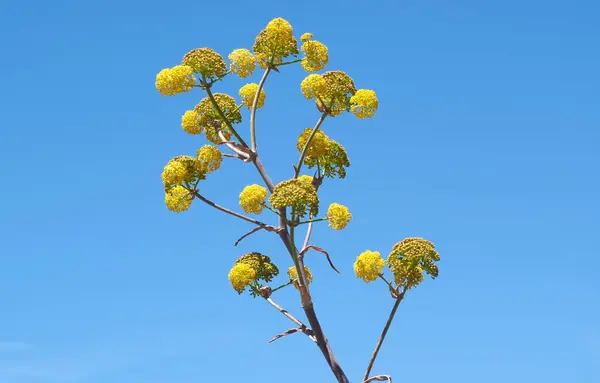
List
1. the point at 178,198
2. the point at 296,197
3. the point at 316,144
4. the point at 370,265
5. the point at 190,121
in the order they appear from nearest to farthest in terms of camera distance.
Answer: the point at 296,197 < the point at 370,265 < the point at 178,198 < the point at 316,144 < the point at 190,121

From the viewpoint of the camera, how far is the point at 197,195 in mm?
10602

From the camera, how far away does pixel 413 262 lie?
9.85m

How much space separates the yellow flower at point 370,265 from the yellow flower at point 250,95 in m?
2.64

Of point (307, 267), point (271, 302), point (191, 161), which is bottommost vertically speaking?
point (271, 302)

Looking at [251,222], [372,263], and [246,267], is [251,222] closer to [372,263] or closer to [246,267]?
[246,267]

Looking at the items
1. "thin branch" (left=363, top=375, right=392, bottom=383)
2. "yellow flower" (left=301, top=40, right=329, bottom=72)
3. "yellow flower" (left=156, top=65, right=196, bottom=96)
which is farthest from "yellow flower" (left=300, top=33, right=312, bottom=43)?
"thin branch" (left=363, top=375, right=392, bottom=383)

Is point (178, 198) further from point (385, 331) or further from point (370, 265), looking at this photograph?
point (385, 331)

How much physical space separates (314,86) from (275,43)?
749mm

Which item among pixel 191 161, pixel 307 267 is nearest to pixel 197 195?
pixel 191 161

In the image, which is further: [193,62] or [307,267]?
[307,267]

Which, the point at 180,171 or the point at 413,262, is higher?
the point at 180,171

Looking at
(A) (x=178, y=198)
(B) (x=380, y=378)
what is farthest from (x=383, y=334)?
(A) (x=178, y=198)

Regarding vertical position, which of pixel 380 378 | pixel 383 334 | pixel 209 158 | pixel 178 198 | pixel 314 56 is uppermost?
pixel 314 56

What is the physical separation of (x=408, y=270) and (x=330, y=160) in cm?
202
